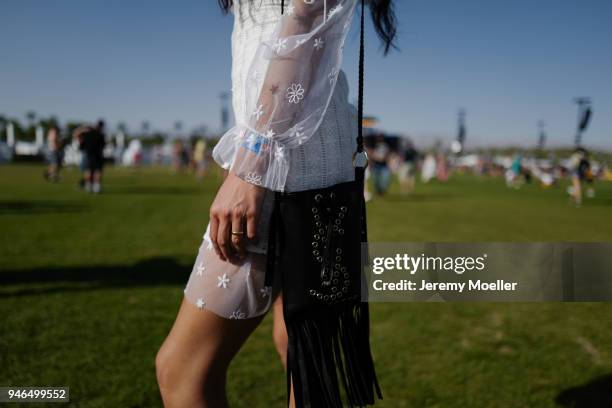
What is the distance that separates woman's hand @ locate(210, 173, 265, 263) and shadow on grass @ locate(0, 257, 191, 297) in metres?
3.70

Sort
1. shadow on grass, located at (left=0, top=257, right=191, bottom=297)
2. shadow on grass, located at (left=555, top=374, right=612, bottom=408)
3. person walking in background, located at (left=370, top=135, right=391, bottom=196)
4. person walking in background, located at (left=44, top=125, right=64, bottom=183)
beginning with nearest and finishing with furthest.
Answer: shadow on grass, located at (left=555, top=374, right=612, bottom=408), shadow on grass, located at (left=0, top=257, right=191, bottom=297), person walking in background, located at (left=370, top=135, right=391, bottom=196), person walking in background, located at (left=44, top=125, right=64, bottom=183)

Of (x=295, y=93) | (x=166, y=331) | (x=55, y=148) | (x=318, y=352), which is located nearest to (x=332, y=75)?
(x=295, y=93)

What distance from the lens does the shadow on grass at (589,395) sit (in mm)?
2482

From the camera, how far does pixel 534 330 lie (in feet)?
12.2

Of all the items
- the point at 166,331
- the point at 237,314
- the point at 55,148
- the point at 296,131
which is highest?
the point at 296,131

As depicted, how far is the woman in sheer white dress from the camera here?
1.11m

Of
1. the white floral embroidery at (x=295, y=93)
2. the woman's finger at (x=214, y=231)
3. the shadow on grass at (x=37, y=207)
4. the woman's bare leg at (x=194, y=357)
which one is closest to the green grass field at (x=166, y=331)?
the woman's bare leg at (x=194, y=357)

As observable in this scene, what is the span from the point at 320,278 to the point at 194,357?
394mm

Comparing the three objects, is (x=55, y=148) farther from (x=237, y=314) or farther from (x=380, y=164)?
(x=237, y=314)

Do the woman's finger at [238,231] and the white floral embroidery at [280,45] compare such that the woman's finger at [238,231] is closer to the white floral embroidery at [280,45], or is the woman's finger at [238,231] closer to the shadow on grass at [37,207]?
the white floral embroidery at [280,45]

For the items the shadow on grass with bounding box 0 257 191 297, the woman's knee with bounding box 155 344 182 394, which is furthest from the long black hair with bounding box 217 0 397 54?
the shadow on grass with bounding box 0 257 191 297

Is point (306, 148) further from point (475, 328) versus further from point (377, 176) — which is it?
point (377, 176)

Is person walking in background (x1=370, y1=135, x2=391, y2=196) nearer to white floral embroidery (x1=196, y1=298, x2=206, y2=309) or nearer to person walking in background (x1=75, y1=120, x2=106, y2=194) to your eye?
person walking in background (x1=75, y1=120, x2=106, y2=194)

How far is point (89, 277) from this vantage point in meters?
4.64
